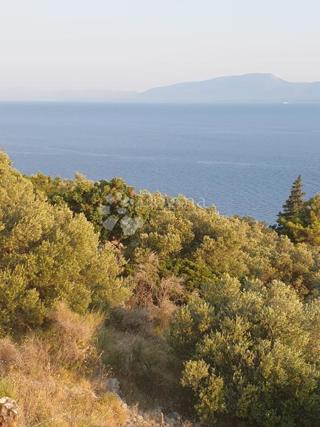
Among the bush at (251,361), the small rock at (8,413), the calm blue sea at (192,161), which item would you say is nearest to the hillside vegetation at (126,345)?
the bush at (251,361)

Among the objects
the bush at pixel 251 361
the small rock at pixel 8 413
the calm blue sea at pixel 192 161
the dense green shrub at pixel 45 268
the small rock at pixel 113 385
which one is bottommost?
the calm blue sea at pixel 192 161

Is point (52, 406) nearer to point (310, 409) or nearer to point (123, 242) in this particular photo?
point (310, 409)

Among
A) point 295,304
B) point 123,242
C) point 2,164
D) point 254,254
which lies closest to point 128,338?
point 295,304

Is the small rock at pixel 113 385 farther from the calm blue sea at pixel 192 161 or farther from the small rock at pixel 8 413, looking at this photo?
the calm blue sea at pixel 192 161

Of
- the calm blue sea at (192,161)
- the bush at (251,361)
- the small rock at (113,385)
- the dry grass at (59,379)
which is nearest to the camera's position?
the dry grass at (59,379)

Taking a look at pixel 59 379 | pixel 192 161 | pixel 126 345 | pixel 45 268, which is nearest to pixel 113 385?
pixel 59 379

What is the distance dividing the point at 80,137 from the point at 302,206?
5151 inches

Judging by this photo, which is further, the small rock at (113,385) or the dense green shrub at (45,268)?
the dense green shrub at (45,268)

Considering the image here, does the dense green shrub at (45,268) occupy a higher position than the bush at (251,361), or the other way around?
the dense green shrub at (45,268)

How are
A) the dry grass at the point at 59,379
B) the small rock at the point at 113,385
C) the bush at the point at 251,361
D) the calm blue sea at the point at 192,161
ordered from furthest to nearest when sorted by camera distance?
the calm blue sea at the point at 192,161
the small rock at the point at 113,385
the bush at the point at 251,361
the dry grass at the point at 59,379

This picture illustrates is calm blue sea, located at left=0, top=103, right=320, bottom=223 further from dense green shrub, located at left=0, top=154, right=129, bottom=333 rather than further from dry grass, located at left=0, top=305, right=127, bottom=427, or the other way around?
dry grass, located at left=0, top=305, right=127, bottom=427

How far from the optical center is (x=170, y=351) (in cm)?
998

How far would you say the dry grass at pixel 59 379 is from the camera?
7.27 m

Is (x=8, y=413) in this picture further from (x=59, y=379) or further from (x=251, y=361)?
(x=251, y=361)
